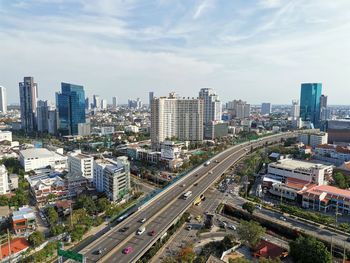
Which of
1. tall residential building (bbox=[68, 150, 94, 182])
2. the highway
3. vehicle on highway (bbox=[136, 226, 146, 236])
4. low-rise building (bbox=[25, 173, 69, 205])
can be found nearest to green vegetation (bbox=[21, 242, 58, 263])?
the highway

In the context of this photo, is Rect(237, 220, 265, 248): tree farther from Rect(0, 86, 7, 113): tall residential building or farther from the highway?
Rect(0, 86, 7, 113): tall residential building

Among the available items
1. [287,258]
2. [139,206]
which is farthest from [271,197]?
[139,206]

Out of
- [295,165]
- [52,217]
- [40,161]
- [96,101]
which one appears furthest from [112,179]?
[96,101]

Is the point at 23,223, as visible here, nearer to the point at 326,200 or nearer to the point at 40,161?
the point at 40,161

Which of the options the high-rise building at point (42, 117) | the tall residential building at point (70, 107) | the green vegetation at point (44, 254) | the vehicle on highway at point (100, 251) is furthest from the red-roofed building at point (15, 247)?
the high-rise building at point (42, 117)

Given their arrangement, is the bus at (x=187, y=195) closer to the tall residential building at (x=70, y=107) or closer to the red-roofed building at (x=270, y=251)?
the red-roofed building at (x=270, y=251)

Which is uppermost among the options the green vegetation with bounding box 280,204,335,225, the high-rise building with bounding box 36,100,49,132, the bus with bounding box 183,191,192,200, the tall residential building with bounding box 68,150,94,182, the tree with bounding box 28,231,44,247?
the high-rise building with bounding box 36,100,49,132
